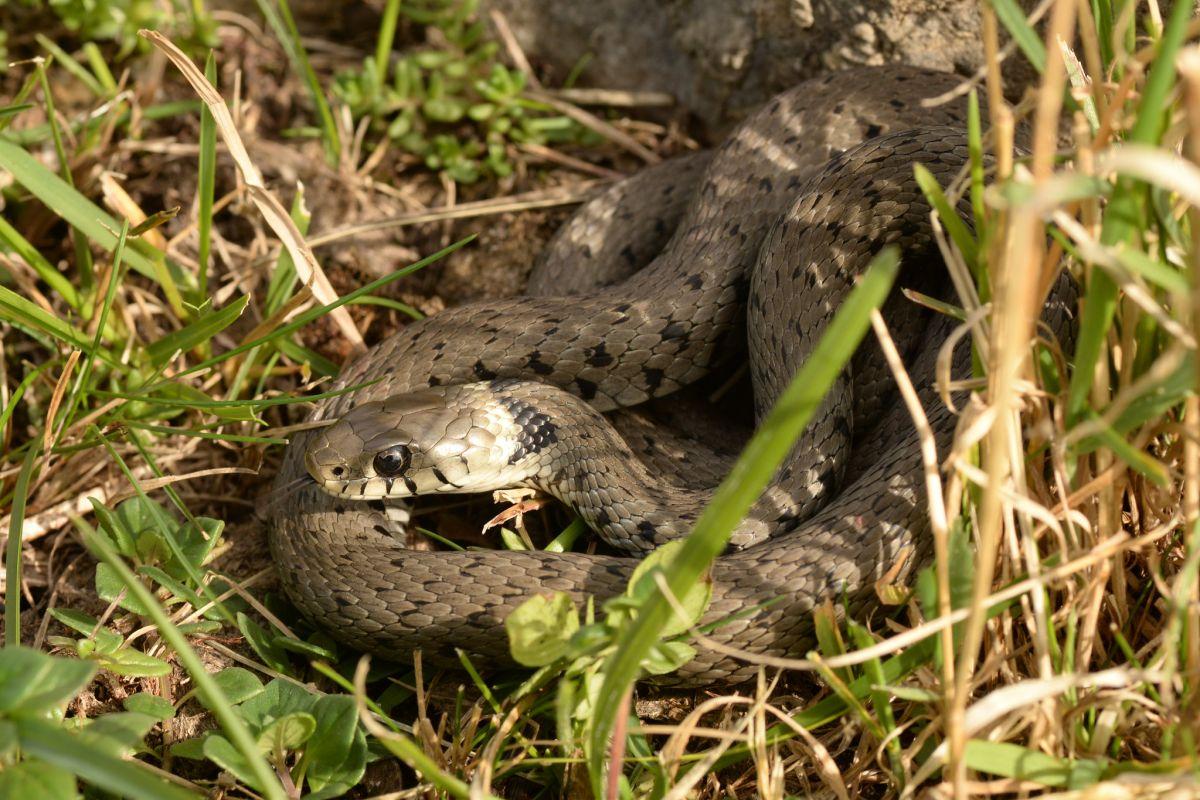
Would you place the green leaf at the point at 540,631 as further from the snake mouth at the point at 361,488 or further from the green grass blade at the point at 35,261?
the green grass blade at the point at 35,261

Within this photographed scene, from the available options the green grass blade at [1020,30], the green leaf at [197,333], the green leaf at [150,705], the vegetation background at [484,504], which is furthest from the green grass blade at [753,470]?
the green leaf at [197,333]

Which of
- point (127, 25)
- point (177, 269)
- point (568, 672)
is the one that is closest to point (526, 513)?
point (568, 672)

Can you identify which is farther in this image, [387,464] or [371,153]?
[371,153]

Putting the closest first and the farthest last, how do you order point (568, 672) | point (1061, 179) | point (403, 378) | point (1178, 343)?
point (1061, 179), point (1178, 343), point (568, 672), point (403, 378)

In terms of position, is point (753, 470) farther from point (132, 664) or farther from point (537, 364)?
point (537, 364)

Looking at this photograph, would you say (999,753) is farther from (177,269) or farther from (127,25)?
(127,25)

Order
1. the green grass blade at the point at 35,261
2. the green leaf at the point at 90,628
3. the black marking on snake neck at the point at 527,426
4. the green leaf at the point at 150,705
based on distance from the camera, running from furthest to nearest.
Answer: the black marking on snake neck at the point at 527,426
the green grass blade at the point at 35,261
the green leaf at the point at 90,628
the green leaf at the point at 150,705

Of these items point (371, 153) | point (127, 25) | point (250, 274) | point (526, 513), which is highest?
point (127, 25)
